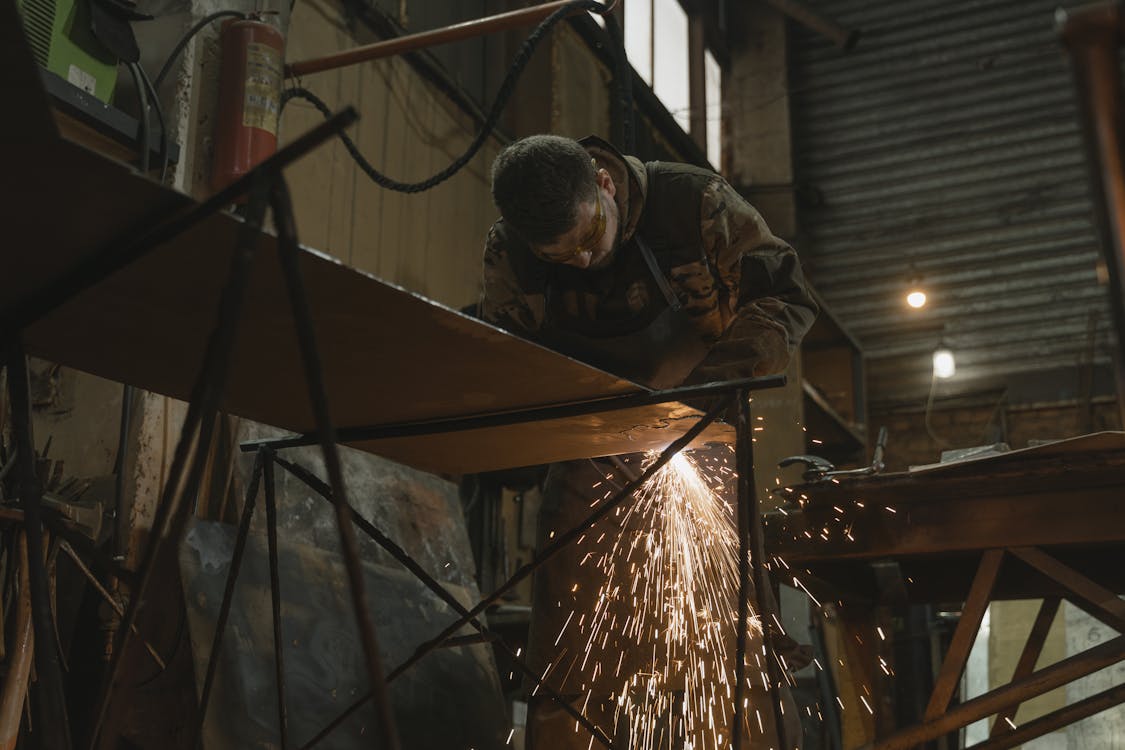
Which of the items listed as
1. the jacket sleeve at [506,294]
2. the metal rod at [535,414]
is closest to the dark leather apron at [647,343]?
the jacket sleeve at [506,294]

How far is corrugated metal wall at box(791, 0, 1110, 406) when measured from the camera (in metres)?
9.31

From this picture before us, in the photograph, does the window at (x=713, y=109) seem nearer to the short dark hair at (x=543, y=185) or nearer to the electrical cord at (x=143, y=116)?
the electrical cord at (x=143, y=116)

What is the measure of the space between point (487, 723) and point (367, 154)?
8.83ft

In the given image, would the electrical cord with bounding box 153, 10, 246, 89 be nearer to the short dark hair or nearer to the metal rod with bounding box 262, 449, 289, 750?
the short dark hair

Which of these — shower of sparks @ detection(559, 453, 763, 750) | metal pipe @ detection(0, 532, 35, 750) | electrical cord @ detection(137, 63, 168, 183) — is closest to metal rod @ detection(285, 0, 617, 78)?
electrical cord @ detection(137, 63, 168, 183)

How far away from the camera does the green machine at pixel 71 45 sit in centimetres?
296

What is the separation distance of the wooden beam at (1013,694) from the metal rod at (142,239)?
82.4 inches

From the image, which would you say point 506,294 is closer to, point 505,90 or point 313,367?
point 505,90

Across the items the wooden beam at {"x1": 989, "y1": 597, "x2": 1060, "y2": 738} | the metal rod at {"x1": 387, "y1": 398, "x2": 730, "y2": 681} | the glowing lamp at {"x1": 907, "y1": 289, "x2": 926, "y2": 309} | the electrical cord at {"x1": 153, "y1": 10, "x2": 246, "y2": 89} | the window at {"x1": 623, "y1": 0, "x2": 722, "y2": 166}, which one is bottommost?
the wooden beam at {"x1": 989, "y1": 597, "x2": 1060, "y2": 738}

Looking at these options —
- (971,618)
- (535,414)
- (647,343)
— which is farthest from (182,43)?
(971,618)

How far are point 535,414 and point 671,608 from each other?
→ 1.09 metres

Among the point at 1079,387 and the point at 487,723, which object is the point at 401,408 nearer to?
the point at 487,723

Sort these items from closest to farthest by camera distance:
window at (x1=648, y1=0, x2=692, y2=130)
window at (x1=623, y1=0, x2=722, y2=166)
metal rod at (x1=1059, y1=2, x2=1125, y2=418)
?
metal rod at (x1=1059, y1=2, x2=1125, y2=418) → window at (x1=623, y1=0, x2=722, y2=166) → window at (x1=648, y1=0, x2=692, y2=130)

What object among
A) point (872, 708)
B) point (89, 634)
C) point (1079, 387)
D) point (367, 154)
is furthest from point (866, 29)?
point (89, 634)
